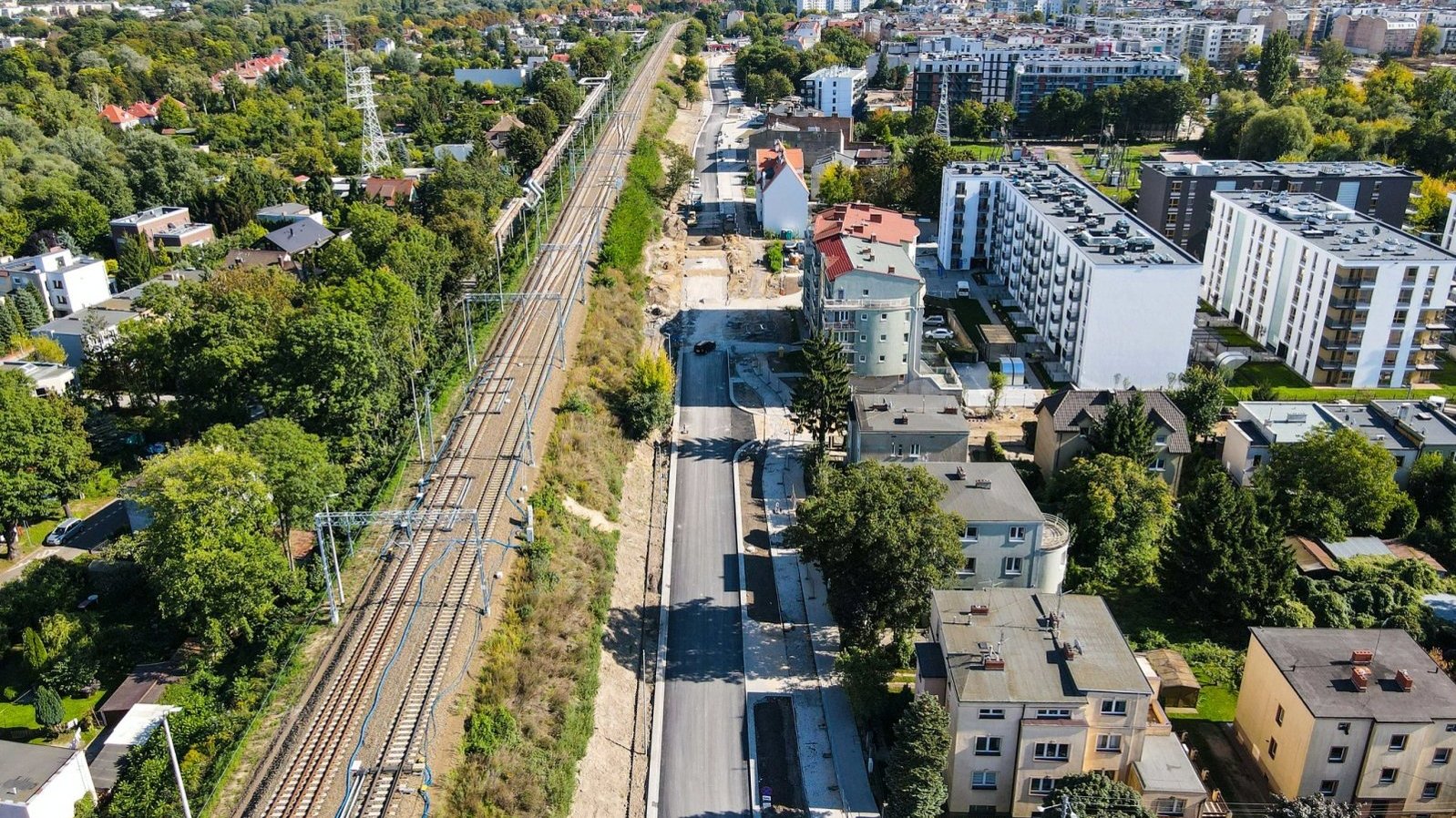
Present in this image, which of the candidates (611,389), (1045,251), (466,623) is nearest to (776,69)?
(1045,251)

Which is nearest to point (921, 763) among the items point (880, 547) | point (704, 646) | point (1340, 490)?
point (880, 547)

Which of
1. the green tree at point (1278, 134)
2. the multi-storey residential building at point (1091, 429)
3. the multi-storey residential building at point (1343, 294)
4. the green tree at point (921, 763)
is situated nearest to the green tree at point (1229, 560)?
the multi-storey residential building at point (1091, 429)

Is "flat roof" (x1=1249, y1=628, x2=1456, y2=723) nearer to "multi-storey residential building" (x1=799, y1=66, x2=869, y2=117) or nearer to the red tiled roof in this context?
the red tiled roof

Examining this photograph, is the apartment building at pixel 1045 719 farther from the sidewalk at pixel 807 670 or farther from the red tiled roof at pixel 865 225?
the red tiled roof at pixel 865 225

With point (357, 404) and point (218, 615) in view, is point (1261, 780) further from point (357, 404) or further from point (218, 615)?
point (357, 404)

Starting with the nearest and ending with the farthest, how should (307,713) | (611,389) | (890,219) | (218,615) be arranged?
(307,713), (218,615), (611,389), (890,219)

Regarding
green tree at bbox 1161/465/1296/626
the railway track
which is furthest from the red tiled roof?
green tree at bbox 1161/465/1296/626
